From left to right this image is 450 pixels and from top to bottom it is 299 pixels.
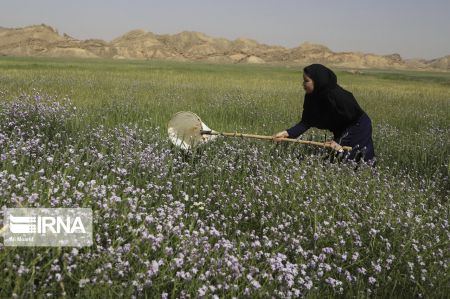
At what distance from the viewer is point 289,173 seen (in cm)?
427

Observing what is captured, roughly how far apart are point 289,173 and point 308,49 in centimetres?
13490

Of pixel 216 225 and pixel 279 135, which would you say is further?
pixel 279 135

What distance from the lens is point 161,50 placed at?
11344cm

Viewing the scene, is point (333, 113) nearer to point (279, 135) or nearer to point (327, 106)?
point (327, 106)

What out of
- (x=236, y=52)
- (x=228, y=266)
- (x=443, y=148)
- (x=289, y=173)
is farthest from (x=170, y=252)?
(x=236, y=52)

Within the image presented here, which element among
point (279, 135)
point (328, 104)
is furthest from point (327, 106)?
point (279, 135)

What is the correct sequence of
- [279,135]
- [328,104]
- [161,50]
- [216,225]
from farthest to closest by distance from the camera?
[161,50], [328,104], [279,135], [216,225]

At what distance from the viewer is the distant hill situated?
10369 centimetres

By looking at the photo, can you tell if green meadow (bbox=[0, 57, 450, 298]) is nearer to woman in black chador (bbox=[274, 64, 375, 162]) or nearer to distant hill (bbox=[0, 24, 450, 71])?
woman in black chador (bbox=[274, 64, 375, 162])

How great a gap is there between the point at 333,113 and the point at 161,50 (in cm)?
11211

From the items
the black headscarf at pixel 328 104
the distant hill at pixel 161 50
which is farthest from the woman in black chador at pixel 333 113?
the distant hill at pixel 161 50

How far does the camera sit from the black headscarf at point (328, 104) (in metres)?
5.53

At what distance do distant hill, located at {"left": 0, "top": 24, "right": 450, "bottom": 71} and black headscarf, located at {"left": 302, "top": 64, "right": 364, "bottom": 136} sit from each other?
336 feet

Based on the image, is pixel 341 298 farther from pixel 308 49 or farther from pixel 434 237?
pixel 308 49
